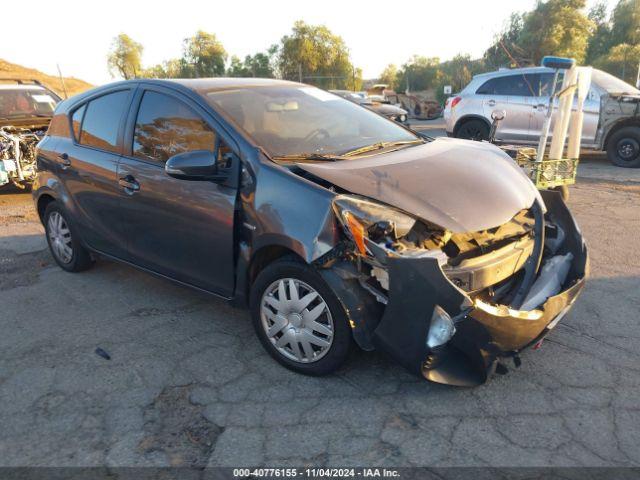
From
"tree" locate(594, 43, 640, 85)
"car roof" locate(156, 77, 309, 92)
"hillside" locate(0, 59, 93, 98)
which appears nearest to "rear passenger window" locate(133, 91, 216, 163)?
"car roof" locate(156, 77, 309, 92)

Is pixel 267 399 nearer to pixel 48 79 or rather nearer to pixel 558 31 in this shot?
pixel 558 31

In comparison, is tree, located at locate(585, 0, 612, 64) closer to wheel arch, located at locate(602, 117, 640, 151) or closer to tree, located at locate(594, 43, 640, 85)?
tree, located at locate(594, 43, 640, 85)

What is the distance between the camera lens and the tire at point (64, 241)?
15.3 ft

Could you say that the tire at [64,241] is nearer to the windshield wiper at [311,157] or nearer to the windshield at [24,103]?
the windshield wiper at [311,157]

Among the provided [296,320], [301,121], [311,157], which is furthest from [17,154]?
[296,320]

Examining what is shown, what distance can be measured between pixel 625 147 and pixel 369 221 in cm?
882

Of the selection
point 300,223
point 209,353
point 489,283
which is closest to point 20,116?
point 209,353

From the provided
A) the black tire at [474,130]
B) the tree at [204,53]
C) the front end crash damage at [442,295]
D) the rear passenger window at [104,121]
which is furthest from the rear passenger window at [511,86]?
the tree at [204,53]

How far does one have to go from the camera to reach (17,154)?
833cm

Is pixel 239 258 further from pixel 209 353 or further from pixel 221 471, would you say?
pixel 221 471

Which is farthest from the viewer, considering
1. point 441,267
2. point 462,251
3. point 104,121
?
point 104,121

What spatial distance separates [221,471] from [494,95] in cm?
973

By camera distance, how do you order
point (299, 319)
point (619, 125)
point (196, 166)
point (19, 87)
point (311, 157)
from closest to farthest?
point (299, 319), point (196, 166), point (311, 157), point (619, 125), point (19, 87)

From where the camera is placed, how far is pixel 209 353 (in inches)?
131
